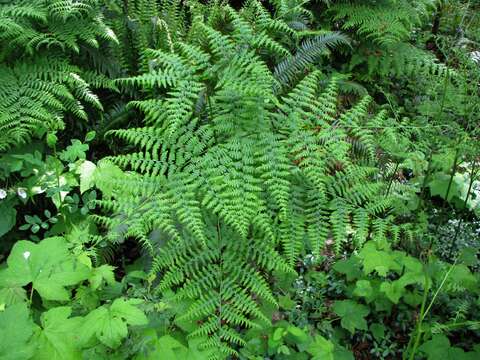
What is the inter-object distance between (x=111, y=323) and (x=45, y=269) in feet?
1.64

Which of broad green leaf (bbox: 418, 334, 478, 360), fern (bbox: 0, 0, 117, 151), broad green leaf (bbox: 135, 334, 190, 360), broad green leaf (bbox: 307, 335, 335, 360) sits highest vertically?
fern (bbox: 0, 0, 117, 151)

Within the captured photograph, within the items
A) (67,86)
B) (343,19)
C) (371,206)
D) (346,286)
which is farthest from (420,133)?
(67,86)

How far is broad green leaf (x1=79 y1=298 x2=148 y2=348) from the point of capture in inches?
71.7

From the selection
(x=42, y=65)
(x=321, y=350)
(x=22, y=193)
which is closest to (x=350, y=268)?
(x=321, y=350)

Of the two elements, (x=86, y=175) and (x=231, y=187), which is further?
(x=86, y=175)

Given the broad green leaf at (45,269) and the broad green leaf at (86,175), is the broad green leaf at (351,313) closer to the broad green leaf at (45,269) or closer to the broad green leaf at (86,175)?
the broad green leaf at (45,269)

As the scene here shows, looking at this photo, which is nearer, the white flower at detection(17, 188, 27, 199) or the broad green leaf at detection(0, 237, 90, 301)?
the broad green leaf at detection(0, 237, 90, 301)

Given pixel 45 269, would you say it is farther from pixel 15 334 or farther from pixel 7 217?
pixel 7 217

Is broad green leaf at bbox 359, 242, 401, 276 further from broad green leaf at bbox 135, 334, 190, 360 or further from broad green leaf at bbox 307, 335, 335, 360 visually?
broad green leaf at bbox 135, 334, 190, 360

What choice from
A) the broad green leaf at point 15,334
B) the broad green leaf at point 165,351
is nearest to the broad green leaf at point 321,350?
the broad green leaf at point 165,351

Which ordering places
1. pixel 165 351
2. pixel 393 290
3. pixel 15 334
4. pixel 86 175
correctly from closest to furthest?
pixel 15 334 < pixel 165 351 < pixel 393 290 < pixel 86 175

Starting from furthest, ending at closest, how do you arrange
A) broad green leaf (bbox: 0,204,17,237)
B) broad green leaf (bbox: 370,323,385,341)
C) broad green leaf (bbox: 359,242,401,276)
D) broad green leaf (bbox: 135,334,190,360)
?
1. broad green leaf (bbox: 0,204,17,237)
2. broad green leaf (bbox: 370,323,385,341)
3. broad green leaf (bbox: 359,242,401,276)
4. broad green leaf (bbox: 135,334,190,360)

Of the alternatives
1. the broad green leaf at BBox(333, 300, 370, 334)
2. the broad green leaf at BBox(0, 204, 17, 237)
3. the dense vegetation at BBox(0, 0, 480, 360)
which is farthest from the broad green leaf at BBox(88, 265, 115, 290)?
the broad green leaf at BBox(333, 300, 370, 334)

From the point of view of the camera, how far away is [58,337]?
1868 mm
